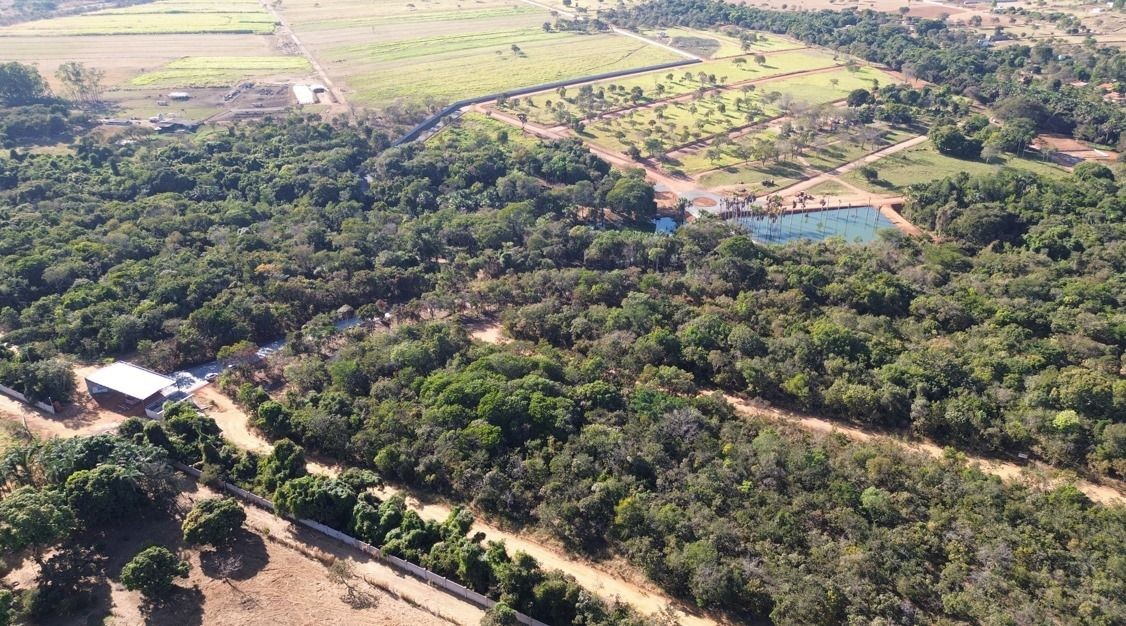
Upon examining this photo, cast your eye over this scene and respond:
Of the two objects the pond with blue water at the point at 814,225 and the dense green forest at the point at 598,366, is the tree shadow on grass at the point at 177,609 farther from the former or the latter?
the pond with blue water at the point at 814,225

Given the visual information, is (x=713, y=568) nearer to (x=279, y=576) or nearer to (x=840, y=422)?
(x=840, y=422)

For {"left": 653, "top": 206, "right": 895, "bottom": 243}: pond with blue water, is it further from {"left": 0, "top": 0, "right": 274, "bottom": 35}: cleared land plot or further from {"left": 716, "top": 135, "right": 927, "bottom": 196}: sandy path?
{"left": 0, "top": 0, "right": 274, "bottom": 35}: cleared land plot

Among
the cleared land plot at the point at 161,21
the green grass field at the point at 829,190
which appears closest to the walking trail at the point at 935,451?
the green grass field at the point at 829,190

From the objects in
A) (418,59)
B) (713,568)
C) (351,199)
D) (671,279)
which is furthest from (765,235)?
(418,59)

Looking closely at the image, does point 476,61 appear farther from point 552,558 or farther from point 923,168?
point 552,558

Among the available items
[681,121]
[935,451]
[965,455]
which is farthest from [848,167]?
[965,455]

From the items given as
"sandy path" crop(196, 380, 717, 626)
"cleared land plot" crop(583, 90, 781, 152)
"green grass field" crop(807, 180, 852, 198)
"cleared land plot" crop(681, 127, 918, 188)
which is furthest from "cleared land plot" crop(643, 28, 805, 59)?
"sandy path" crop(196, 380, 717, 626)
